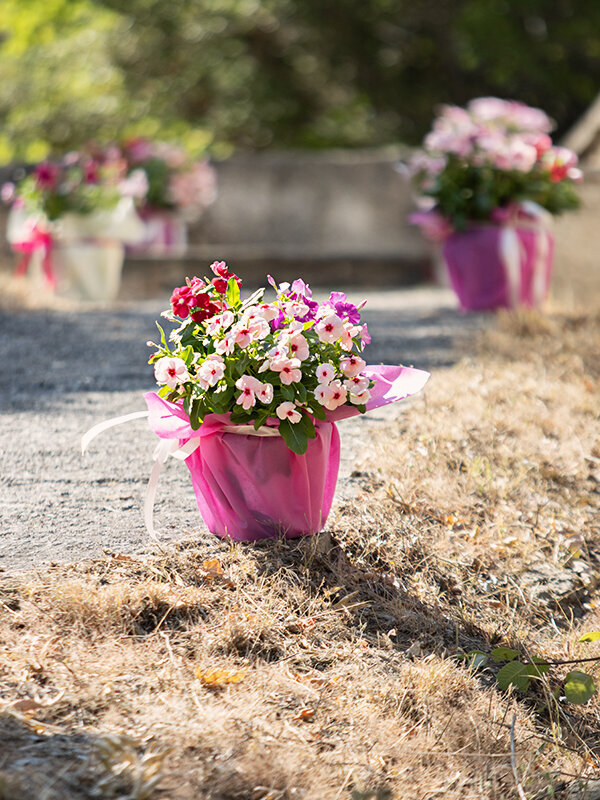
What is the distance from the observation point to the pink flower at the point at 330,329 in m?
2.65

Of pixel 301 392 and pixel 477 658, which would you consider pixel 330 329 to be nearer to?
pixel 301 392

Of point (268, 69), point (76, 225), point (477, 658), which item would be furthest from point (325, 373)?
point (268, 69)

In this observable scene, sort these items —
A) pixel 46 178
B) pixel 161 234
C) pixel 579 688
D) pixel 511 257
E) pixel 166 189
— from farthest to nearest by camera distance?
pixel 161 234
pixel 166 189
pixel 46 178
pixel 511 257
pixel 579 688

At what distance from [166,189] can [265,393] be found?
6752 mm

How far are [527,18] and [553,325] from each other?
869 cm

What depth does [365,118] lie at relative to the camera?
48.4 feet

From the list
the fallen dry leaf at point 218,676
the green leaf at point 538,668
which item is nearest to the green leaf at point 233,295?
the fallen dry leaf at point 218,676

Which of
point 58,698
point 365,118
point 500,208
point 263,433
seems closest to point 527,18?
point 365,118

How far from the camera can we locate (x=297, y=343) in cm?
264

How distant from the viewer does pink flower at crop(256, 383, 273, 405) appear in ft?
8.53

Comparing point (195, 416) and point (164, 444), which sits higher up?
point (195, 416)

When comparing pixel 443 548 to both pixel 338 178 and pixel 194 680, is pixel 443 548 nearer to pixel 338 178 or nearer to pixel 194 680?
pixel 194 680

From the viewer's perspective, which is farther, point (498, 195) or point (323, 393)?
point (498, 195)

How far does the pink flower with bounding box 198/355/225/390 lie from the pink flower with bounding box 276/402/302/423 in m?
0.18
